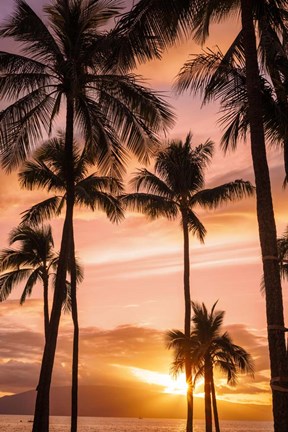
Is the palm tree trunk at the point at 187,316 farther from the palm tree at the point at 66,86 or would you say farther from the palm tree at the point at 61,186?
the palm tree at the point at 66,86

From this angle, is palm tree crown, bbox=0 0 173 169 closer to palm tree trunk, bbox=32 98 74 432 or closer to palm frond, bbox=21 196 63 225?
palm tree trunk, bbox=32 98 74 432

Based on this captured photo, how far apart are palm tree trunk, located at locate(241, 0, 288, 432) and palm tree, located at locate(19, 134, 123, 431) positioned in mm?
13578

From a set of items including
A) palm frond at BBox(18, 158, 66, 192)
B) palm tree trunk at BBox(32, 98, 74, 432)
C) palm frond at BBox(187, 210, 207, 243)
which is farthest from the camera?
palm frond at BBox(187, 210, 207, 243)

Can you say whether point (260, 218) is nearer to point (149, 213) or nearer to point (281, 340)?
point (281, 340)

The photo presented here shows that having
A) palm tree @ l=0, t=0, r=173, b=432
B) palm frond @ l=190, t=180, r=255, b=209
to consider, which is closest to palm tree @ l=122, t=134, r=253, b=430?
palm frond @ l=190, t=180, r=255, b=209

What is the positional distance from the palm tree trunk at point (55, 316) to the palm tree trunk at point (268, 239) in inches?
292

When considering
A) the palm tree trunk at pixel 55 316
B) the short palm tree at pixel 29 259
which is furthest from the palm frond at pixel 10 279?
the palm tree trunk at pixel 55 316

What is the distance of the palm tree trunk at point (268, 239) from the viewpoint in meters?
9.32

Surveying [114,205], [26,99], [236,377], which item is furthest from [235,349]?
[26,99]

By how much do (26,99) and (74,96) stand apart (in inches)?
68.9

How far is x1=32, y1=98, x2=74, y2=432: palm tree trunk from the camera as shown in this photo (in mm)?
15783

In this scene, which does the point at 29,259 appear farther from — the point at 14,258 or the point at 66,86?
the point at 66,86

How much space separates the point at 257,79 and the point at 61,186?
1536 cm

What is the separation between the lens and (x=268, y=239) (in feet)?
33.5
